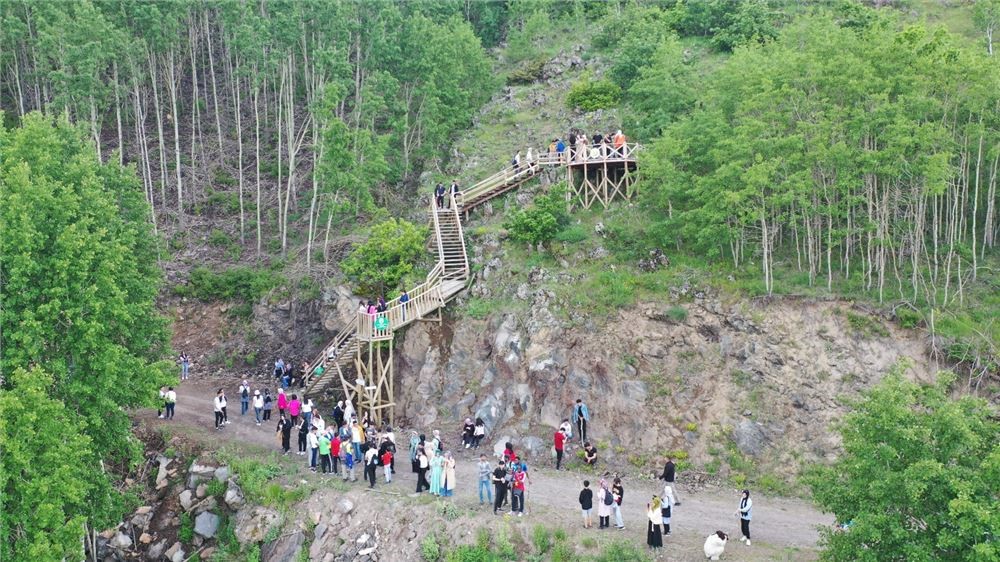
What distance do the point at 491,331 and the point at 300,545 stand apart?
10.2m

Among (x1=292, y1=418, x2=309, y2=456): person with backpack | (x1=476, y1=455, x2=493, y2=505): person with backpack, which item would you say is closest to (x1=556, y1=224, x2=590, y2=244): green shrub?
(x1=292, y1=418, x2=309, y2=456): person with backpack

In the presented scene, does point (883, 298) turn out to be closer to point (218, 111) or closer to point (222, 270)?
point (222, 270)

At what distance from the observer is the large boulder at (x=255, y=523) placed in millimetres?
25281

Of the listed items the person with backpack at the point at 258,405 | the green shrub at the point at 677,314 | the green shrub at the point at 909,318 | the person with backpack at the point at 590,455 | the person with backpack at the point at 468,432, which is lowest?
the person with backpack at the point at 590,455

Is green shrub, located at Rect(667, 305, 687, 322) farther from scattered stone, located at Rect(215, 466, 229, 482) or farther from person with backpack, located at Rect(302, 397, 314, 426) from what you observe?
scattered stone, located at Rect(215, 466, 229, 482)

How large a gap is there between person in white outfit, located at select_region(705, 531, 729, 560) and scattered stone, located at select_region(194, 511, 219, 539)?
48.0ft

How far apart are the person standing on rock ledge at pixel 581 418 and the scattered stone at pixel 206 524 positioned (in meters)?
11.2

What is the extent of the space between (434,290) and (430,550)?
11819 mm

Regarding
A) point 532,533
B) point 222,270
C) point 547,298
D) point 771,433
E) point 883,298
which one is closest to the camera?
point 532,533

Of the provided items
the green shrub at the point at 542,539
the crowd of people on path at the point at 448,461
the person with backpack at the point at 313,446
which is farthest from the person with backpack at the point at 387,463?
the green shrub at the point at 542,539

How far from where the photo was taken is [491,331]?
102ft

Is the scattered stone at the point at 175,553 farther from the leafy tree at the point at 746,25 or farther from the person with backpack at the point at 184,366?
the leafy tree at the point at 746,25

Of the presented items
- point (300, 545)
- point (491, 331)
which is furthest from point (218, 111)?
point (300, 545)

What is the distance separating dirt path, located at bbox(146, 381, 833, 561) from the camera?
21.3 metres
